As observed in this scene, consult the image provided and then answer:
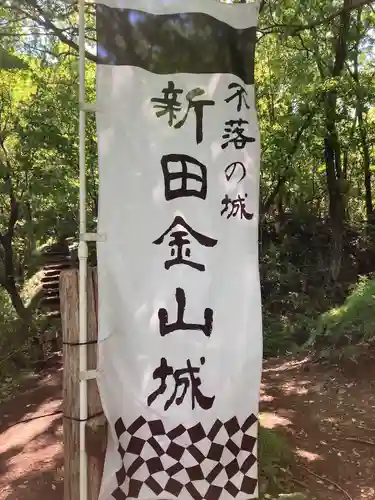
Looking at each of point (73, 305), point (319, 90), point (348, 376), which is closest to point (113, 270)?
point (73, 305)

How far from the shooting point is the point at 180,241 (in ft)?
8.71

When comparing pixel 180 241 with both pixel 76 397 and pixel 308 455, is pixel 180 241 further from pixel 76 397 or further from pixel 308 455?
pixel 308 455

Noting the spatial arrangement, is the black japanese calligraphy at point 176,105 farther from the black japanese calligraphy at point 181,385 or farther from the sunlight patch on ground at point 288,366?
the sunlight patch on ground at point 288,366

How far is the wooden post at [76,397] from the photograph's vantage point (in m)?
2.56

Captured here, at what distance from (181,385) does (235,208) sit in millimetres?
966

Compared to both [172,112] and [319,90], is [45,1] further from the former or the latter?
[319,90]

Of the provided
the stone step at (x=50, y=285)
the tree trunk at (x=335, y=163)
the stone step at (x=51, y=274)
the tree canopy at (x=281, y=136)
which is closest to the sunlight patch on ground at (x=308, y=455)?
the tree canopy at (x=281, y=136)

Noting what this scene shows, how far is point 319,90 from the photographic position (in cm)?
894

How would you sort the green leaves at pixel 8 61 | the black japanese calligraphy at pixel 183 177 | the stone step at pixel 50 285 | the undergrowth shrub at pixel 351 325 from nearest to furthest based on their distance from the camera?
1. the black japanese calligraphy at pixel 183 177
2. the green leaves at pixel 8 61
3. the undergrowth shrub at pixel 351 325
4. the stone step at pixel 50 285

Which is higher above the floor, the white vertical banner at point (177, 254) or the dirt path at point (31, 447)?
the white vertical banner at point (177, 254)

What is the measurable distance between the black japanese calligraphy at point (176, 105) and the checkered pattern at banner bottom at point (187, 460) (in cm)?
149

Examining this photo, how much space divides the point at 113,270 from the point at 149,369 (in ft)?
1.71

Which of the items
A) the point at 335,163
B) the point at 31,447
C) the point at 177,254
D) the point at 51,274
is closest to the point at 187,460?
the point at 177,254

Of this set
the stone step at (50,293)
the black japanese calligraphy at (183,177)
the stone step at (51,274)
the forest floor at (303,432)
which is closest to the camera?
the black japanese calligraphy at (183,177)
